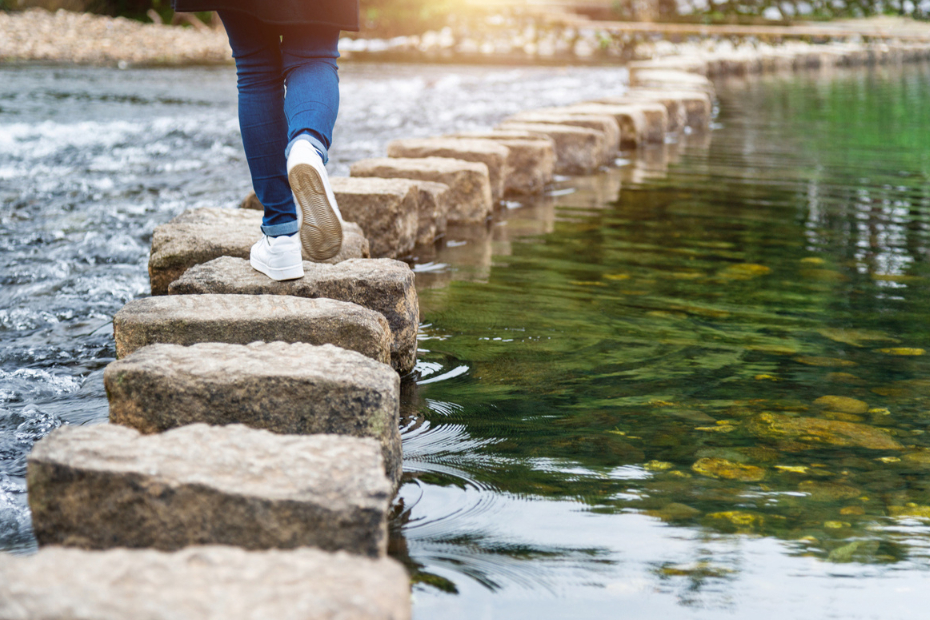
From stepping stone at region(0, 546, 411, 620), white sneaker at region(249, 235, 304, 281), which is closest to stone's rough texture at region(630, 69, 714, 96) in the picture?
white sneaker at region(249, 235, 304, 281)

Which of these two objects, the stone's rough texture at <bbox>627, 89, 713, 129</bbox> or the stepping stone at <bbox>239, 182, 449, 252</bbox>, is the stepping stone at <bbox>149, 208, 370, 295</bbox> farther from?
the stone's rough texture at <bbox>627, 89, 713, 129</bbox>

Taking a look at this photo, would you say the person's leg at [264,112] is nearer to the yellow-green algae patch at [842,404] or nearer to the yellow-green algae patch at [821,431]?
the yellow-green algae patch at [821,431]

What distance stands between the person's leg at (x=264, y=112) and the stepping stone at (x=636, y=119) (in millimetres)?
4298

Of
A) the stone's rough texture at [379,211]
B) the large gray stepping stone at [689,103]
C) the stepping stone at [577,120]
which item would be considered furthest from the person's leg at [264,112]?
the large gray stepping stone at [689,103]

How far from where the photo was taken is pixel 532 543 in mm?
1659

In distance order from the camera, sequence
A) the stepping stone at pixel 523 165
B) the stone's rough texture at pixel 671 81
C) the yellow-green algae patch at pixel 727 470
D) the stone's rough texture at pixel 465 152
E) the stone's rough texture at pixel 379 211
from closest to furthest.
→ the yellow-green algae patch at pixel 727 470
the stone's rough texture at pixel 379 211
the stone's rough texture at pixel 465 152
the stepping stone at pixel 523 165
the stone's rough texture at pixel 671 81

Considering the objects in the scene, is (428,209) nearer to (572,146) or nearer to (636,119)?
(572,146)

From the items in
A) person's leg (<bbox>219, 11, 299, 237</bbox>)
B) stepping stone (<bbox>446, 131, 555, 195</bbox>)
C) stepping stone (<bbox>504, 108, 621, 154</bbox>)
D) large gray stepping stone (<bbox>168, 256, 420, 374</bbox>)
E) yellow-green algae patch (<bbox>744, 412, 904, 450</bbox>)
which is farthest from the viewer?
stepping stone (<bbox>504, 108, 621, 154</bbox>)

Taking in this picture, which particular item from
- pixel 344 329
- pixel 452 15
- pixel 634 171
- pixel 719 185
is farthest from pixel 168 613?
pixel 452 15

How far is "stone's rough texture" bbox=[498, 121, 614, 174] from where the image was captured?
5.89m

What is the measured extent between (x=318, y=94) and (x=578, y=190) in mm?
3197

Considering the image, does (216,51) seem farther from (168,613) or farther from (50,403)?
(168,613)

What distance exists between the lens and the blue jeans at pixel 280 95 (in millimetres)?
2299

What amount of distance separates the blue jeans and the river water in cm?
64
